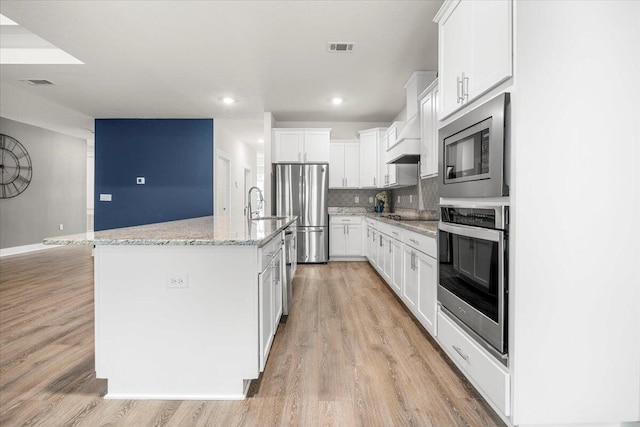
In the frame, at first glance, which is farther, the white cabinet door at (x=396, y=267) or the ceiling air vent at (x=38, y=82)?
the ceiling air vent at (x=38, y=82)

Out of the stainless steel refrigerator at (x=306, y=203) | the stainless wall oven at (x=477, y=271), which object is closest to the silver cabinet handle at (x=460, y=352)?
the stainless wall oven at (x=477, y=271)

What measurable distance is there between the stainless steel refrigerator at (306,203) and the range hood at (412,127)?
167 centimetres

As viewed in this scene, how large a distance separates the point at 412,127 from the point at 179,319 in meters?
2.89

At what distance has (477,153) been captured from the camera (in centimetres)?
171

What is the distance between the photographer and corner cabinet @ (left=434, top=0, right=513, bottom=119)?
149 cm

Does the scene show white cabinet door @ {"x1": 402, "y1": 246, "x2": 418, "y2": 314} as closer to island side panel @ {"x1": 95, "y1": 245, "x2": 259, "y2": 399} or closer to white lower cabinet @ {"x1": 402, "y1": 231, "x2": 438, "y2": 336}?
white lower cabinet @ {"x1": 402, "y1": 231, "x2": 438, "y2": 336}

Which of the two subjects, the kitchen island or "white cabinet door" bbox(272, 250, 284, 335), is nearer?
the kitchen island

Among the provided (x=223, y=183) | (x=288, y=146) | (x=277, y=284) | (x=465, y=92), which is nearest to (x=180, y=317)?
(x=277, y=284)

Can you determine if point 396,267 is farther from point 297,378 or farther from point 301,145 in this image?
point 301,145

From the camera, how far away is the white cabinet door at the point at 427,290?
93.3 inches

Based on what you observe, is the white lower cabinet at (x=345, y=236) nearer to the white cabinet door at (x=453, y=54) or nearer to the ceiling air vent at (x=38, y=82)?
the white cabinet door at (x=453, y=54)

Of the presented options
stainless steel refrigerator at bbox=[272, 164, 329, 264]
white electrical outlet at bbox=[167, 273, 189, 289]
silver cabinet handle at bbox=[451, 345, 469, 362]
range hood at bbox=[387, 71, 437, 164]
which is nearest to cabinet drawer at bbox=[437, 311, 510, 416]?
silver cabinet handle at bbox=[451, 345, 469, 362]

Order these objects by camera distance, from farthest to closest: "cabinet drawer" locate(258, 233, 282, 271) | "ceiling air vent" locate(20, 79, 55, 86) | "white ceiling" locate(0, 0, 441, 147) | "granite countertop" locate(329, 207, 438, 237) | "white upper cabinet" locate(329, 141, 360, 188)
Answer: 1. "white upper cabinet" locate(329, 141, 360, 188)
2. "ceiling air vent" locate(20, 79, 55, 86)
3. "white ceiling" locate(0, 0, 441, 147)
4. "granite countertop" locate(329, 207, 438, 237)
5. "cabinet drawer" locate(258, 233, 282, 271)

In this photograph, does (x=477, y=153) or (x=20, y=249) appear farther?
(x=20, y=249)
